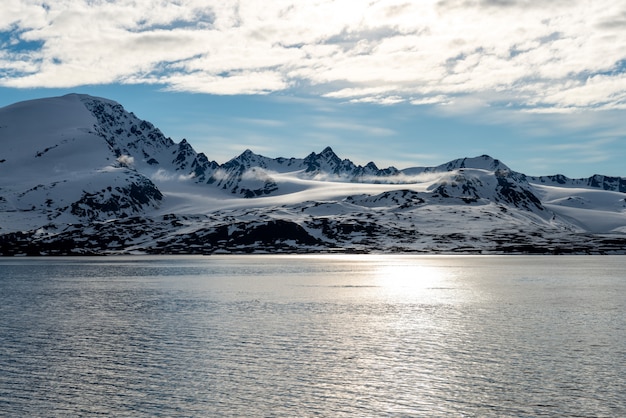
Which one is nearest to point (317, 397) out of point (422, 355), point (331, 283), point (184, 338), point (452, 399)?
point (452, 399)

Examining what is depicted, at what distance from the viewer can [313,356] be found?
5519 centimetres

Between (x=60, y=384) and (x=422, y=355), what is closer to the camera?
(x=60, y=384)

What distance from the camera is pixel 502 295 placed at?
111125 millimetres

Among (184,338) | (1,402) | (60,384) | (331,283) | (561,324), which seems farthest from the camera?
(331,283)

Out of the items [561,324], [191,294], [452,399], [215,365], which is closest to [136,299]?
[191,294]

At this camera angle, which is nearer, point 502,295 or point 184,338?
point 184,338

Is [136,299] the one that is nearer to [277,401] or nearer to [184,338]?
[184,338]

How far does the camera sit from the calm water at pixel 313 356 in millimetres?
40219

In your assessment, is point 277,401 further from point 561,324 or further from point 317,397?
point 561,324

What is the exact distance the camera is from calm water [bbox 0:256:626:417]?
4022 cm

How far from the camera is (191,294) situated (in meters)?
114

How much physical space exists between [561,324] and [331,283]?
74425mm

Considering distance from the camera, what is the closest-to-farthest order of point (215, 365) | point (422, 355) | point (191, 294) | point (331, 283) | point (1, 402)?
point (1, 402), point (215, 365), point (422, 355), point (191, 294), point (331, 283)

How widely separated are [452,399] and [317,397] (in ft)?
28.2
